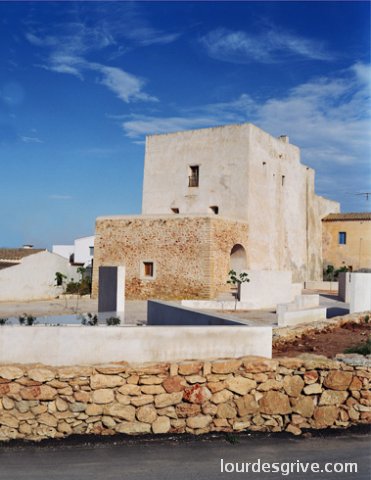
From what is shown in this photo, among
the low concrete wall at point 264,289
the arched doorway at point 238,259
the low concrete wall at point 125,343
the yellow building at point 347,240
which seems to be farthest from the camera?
the yellow building at point 347,240

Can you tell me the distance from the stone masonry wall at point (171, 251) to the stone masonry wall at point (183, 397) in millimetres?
14474

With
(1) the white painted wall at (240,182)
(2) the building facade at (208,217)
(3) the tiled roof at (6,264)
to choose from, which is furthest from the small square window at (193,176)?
(3) the tiled roof at (6,264)

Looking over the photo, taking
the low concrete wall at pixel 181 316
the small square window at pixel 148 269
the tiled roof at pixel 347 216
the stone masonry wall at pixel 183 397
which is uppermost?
the tiled roof at pixel 347 216

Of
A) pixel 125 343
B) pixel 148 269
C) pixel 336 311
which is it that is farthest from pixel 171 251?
pixel 125 343

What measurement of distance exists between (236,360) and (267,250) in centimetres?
1997

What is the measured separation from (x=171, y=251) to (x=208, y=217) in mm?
2171

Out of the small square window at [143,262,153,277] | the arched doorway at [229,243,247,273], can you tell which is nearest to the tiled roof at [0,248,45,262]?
the small square window at [143,262,153,277]

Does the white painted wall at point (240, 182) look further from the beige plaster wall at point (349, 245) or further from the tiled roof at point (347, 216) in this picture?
the tiled roof at point (347, 216)

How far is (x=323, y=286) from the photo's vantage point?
2850 centimetres

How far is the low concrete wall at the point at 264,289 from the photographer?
19219mm

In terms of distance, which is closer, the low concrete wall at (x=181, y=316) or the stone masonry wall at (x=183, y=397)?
the stone masonry wall at (x=183, y=397)

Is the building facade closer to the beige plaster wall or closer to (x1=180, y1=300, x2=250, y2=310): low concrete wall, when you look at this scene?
(x1=180, y1=300, x2=250, y2=310): low concrete wall

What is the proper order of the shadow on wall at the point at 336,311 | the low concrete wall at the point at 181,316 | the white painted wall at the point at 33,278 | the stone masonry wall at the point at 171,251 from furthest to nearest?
the white painted wall at the point at 33,278 → the stone masonry wall at the point at 171,251 → the shadow on wall at the point at 336,311 → the low concrete wall at the point at 181,316

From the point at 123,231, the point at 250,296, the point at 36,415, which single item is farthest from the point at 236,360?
the point at 123,231
